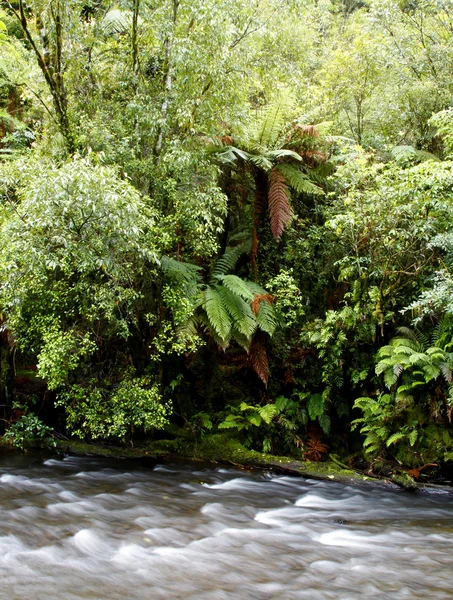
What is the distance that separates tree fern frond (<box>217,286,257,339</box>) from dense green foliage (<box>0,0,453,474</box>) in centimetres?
2

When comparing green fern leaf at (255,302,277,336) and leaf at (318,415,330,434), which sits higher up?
green fern leaf at (255,302,277,336)

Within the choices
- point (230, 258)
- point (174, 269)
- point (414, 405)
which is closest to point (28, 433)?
point (174, 269)

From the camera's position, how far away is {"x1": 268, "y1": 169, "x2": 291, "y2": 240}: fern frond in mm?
7844

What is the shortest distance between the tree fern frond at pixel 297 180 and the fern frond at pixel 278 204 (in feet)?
0.30

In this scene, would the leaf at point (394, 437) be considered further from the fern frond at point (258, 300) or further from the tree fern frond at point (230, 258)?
the tree fern frond at point (230, 258)

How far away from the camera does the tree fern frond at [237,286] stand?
7004mm

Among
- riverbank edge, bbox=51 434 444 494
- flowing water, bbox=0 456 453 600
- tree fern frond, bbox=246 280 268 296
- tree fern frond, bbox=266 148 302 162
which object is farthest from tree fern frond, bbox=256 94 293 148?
flowing water, bbox=0 456 453 600

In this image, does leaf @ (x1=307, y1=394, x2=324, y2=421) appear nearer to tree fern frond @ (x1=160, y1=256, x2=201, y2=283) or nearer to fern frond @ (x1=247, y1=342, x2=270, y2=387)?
fern frond @ (x1=247, y1=342, x2=270, y2=387)

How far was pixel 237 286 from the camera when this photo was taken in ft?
23.5

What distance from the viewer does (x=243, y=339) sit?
722 centimetres

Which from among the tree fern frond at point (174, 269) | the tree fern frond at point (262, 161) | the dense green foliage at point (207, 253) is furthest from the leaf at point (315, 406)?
the tree fern frond at point (262, 161)

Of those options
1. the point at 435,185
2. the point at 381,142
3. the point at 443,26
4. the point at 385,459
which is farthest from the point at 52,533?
the point at 443,26

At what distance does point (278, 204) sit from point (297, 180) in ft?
1.73

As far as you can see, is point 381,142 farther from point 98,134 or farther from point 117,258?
point 117,258
